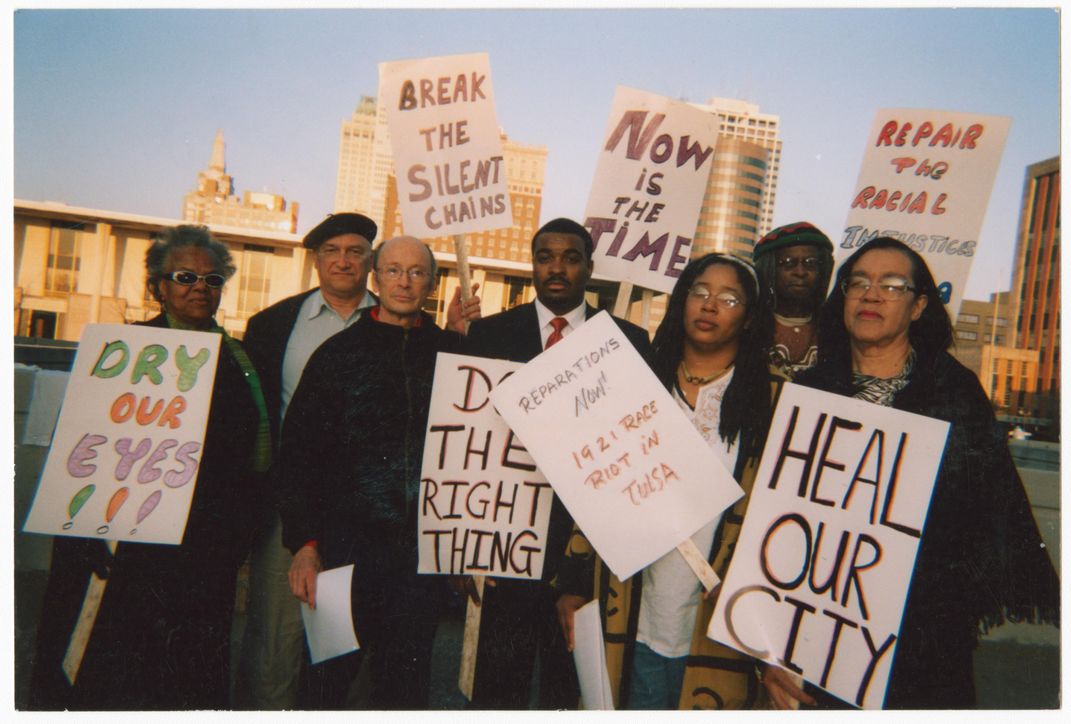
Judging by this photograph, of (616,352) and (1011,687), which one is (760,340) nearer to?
(616,352)

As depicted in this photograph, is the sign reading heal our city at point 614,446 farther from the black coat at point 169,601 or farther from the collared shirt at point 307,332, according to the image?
the black coat at point 169,601

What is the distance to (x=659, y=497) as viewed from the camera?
2131 millimetres

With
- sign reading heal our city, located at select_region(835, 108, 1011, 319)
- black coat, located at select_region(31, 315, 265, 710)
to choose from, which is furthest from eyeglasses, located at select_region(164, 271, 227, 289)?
sign reading heal our city, located at select_region(835, 108, 1011, 319)

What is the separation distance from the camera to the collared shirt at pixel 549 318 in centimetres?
279

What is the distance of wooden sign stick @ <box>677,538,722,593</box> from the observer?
79.4 inches

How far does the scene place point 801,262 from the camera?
2.73 m

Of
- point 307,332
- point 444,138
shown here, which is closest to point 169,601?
point 307,332

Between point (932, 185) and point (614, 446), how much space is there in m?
2.16

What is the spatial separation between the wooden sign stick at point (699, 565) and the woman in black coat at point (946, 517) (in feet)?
1.13

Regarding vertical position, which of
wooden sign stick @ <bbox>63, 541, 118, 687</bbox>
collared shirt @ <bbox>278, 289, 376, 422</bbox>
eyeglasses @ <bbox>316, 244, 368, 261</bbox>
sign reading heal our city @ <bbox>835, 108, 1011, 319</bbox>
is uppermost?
sign reading heal our city @ <bbox>835, 108, 1011, 319</bbox>

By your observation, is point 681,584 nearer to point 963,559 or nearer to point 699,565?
point 699,565

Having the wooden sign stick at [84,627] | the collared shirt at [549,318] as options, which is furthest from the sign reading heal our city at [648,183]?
the wooden sign stick at [84,627]

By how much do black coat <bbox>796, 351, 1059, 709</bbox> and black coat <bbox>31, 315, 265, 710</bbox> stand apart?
230cm

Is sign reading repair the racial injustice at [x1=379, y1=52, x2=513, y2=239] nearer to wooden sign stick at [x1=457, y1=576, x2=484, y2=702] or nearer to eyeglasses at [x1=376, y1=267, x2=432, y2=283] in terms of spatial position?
eyeglasses at [x1=376, y1=267, x2=432, y2=283]
